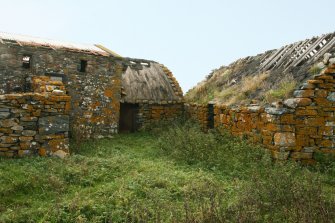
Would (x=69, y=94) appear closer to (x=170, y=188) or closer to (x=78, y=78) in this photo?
(x=78, y=78)

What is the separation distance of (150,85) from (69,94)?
394 cm

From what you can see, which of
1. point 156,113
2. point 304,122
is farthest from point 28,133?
point 304,122

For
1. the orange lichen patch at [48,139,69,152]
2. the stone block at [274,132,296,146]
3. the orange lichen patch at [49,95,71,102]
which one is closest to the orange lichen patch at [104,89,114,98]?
the orange lichen patch at [49,95,71,102]

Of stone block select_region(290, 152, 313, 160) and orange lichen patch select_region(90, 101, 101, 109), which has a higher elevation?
orange lichen patch select_region(90, 101, 101, 109)


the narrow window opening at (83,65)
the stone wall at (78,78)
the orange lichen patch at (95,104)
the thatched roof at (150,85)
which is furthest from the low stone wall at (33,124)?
the thatched roof at (150,85)

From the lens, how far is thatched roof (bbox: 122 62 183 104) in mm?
13203

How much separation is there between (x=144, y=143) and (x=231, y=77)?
5544 millimetres

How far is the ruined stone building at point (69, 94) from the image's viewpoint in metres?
8.12

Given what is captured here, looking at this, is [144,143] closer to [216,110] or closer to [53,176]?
[216,110]

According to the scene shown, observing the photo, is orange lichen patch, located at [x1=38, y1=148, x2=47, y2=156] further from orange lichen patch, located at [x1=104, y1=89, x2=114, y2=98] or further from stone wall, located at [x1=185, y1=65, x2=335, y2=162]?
stone wall, located at [x1=185, y1=65, x2=335, y2=162]

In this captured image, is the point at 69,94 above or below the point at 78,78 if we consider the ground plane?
below

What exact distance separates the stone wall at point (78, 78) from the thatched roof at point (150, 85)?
845 millimetres

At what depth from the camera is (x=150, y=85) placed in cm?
1394

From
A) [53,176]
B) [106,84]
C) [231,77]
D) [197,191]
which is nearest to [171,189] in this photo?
[197,191]
